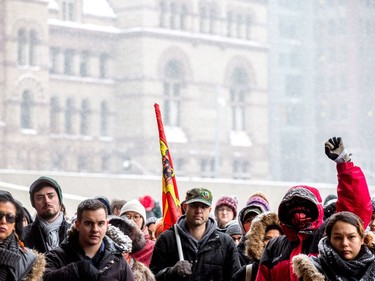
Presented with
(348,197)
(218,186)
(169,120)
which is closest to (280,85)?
(169,120)

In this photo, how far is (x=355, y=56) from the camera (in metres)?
75.1

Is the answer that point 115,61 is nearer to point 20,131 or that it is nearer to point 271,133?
point 20,131


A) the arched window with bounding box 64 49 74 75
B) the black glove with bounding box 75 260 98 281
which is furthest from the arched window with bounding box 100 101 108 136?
the black glove with bounding box 75 260 98 281

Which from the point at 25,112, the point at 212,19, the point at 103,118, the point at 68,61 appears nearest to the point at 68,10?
the point at 68,61

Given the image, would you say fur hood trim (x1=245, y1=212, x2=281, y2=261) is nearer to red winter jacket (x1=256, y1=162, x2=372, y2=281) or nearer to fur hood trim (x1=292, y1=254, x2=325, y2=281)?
red winter jacket (x1=256, y1=162, x2=372, y2=281)

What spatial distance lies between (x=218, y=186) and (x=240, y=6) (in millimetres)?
31668

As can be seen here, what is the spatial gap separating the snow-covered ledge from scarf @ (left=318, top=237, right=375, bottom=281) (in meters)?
57.9

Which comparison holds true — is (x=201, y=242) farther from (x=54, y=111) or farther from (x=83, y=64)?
(x=83, y=64)

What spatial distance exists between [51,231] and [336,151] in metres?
1.74

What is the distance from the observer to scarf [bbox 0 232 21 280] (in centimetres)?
509

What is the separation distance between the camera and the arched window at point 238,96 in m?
63.8

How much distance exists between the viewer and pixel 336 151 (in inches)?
227

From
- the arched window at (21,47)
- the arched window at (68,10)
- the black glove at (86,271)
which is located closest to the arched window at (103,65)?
the arched window at (68,10)

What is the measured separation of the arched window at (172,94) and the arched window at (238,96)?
3.60 meters
